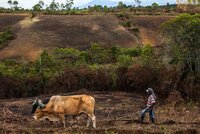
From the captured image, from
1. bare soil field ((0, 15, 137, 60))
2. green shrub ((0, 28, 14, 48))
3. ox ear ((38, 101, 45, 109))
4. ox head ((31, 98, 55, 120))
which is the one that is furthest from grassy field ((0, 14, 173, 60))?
ox ear ((38, 101, 45, 109))

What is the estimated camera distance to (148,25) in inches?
1903

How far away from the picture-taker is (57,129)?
14680 millimetres

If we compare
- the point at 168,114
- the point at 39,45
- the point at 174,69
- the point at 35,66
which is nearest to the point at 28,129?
the point at 168,114

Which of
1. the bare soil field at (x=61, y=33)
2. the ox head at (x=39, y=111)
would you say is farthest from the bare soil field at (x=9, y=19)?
the ox head at (x=39, y=111)

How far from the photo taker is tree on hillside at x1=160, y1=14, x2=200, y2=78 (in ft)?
79.2

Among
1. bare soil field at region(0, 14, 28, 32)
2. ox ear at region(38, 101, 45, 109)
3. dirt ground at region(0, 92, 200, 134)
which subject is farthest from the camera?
bare soil field at region(0, 14, 28, 32)

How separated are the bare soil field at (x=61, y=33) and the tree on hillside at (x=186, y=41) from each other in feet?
48.7

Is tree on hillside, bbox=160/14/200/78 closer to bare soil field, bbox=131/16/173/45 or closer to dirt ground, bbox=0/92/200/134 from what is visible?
dirt ground, bbox=0/92/200/134

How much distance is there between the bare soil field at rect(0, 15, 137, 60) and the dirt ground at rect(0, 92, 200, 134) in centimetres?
1429

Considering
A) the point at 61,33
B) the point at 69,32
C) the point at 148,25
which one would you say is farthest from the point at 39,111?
the point at 148,25

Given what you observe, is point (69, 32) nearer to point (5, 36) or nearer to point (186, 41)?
point (5, 36)

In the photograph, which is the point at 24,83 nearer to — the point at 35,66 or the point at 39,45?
the point at 35,66

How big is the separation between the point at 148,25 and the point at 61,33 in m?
9.83

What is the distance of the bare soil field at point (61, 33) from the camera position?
40219 mm
